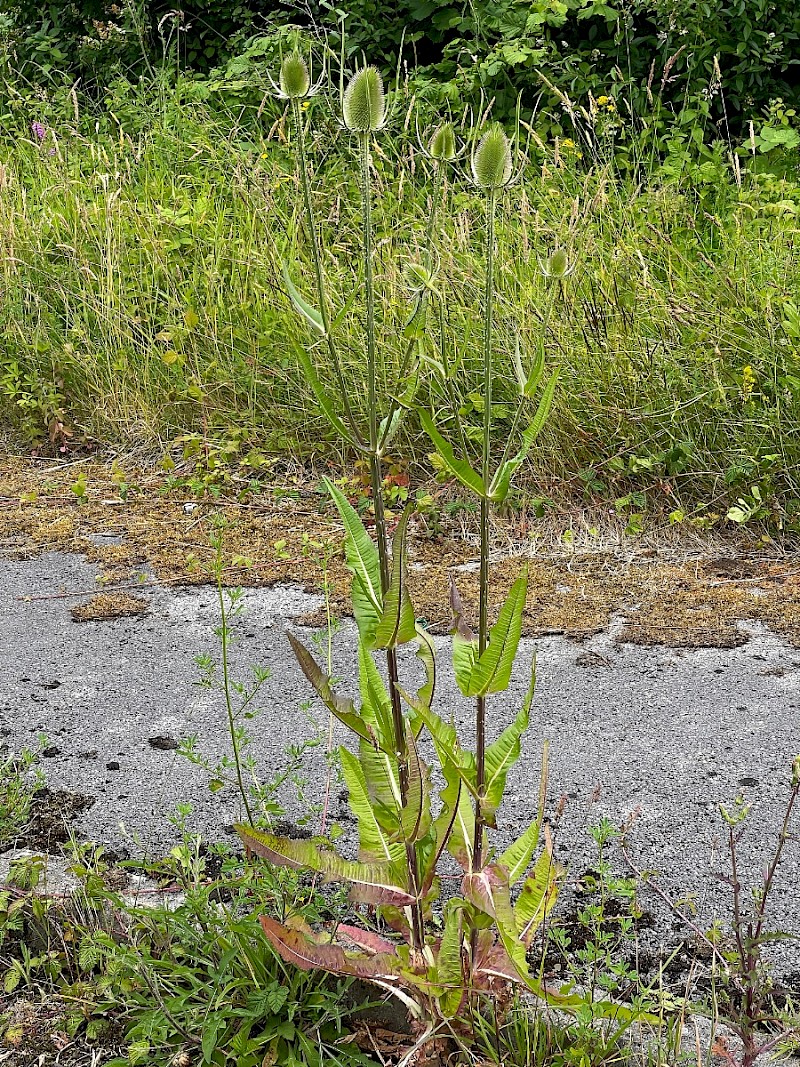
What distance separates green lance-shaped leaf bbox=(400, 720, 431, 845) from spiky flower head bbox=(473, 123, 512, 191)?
76cm

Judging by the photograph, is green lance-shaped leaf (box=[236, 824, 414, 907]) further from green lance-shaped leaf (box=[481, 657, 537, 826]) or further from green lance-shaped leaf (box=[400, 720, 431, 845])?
green lance-shaped leaf (box=[481, 657, 537, 826])

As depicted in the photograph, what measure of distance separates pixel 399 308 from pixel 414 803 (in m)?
2.99

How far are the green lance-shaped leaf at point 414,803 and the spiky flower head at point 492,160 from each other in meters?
0.76

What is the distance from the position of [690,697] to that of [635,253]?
6.54 ft

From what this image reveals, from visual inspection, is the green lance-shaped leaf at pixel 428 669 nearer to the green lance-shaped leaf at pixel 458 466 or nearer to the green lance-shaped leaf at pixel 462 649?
the green lance-shaped leaf at pixel 462 649

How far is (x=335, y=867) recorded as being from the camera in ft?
4.92

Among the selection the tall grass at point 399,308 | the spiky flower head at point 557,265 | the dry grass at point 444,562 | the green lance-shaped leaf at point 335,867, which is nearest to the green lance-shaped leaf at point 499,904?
the green lance-shaped leaf at point 335,867

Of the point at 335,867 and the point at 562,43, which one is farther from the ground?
the point at 562,43

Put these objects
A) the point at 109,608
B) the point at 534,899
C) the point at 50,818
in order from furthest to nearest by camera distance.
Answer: the point at 109,608, the point at 50,818, the point at 534,899

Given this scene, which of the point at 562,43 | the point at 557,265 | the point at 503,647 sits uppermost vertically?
the point at 562,43

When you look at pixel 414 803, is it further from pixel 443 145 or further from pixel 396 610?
pixel 443 145

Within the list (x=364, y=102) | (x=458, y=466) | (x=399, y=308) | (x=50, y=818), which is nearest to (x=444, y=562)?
(x=399, y=308)

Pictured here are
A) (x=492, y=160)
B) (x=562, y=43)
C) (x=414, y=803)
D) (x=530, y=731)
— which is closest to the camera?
(x=492, y=160)

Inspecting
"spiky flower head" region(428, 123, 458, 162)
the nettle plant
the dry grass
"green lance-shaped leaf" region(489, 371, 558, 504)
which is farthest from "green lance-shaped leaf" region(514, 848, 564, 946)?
the dry grass
